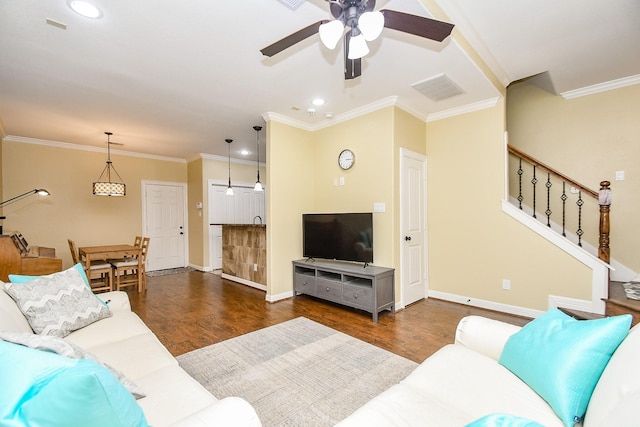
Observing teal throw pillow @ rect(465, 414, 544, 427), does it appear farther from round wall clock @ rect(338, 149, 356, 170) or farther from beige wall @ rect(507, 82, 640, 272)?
beige wall @ rect(507, 82, 640, 272)

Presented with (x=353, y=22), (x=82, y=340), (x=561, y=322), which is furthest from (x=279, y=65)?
(x=561, y=322)

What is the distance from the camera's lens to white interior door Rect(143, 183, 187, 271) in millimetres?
6457

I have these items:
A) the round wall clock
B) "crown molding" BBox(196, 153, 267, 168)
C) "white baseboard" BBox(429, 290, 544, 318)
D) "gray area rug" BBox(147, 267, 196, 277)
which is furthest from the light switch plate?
"gray area rug" BBox(147, 267, 196, 277)

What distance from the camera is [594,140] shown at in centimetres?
376

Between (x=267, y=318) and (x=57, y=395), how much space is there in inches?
115

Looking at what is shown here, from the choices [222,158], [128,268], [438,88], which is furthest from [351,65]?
[222,158]

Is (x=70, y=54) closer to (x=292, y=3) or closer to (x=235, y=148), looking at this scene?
(x=292, y=3)

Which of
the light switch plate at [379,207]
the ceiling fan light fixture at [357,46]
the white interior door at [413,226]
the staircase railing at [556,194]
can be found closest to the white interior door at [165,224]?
the light switch plate at [379,207]

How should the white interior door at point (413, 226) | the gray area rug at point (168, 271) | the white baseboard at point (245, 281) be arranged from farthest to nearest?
the gray area rug at point (168, 271) < the white baseboard at point (245, 281) < the white interior door at point (413, 226)

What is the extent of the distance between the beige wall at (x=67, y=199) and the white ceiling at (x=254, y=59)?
115 centimetres

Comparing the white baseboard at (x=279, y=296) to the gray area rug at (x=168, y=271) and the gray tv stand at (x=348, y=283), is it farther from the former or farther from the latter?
the gray area rug at (x=168, y=271)

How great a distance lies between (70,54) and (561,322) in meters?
4.11

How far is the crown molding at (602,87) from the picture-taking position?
3.46 m

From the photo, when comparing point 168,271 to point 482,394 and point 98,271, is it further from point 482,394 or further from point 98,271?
point 482,394
